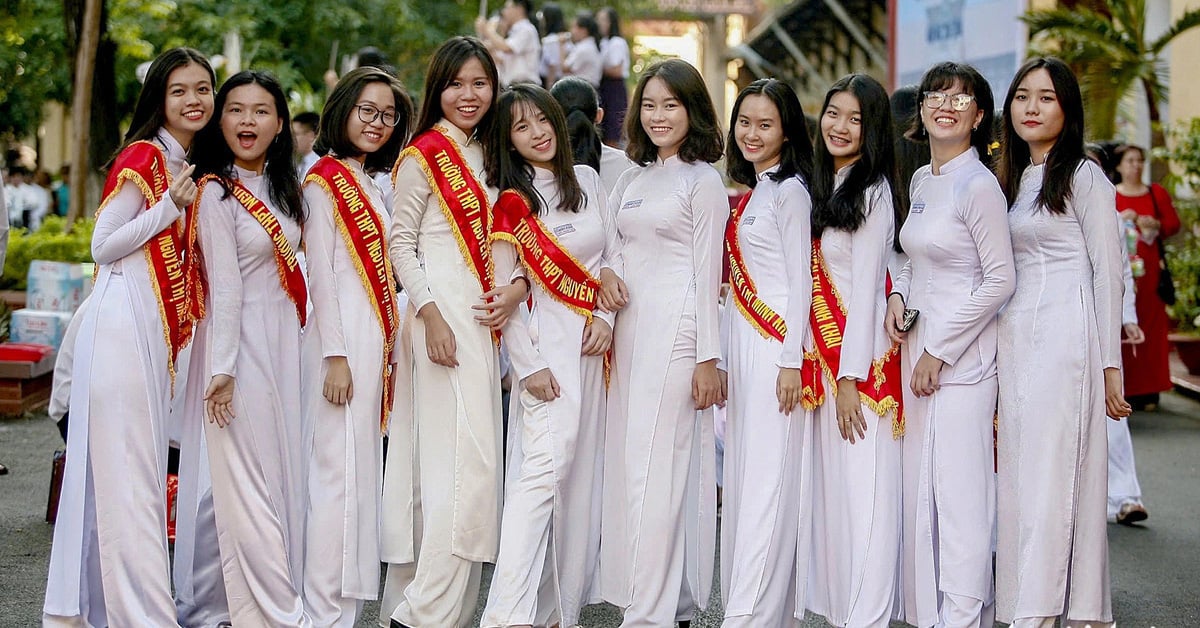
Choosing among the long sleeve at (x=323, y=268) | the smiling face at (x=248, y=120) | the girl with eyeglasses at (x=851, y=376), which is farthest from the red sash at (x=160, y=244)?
the girl with eyeglasses at (x=851, y=376)

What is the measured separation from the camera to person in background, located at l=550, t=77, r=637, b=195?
6.14m

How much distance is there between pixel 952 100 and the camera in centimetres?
500

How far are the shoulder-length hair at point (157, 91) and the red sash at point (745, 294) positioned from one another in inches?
72.5

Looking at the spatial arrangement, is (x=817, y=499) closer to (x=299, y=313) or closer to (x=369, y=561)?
(x=369, y=561)

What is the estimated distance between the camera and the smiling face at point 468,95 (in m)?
5.17

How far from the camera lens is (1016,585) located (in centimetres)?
Result: 495

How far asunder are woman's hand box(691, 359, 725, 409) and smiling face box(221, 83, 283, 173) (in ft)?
5.35

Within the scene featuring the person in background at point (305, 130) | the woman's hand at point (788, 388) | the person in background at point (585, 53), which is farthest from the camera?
the person in background at point (585, 53)

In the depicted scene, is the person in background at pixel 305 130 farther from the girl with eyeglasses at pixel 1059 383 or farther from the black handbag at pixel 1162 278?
the black handbag at pixel 1162 278

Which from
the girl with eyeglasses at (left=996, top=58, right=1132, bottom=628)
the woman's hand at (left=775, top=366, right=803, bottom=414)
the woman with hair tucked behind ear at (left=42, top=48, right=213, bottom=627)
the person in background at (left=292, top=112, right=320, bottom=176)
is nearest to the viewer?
the woman with hair tucked behind ear at (left=42, top=48, right=213, bottom=627)

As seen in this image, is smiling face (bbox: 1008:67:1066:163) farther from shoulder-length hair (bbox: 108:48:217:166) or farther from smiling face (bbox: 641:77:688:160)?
shoulder-length hair (bbox: 108:48:217:166)

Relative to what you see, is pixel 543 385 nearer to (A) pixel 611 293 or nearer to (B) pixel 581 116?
(A) pixel 611 293

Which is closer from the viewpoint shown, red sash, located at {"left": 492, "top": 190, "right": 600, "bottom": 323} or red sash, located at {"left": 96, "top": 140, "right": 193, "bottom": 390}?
red sash, located at {"left": 96, "top": 140, "right": 193, "bottom": 390}

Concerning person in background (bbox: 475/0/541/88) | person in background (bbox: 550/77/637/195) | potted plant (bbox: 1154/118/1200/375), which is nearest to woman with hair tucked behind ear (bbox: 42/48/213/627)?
person in background (bbox: 550/77/637/195)
